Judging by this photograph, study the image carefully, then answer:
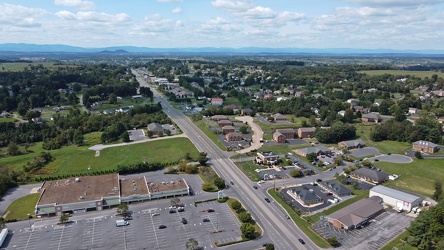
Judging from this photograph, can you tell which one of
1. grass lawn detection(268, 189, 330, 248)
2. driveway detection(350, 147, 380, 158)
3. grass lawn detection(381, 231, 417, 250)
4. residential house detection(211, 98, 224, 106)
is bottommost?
grass lawn detection(268, 189, 330, 248)

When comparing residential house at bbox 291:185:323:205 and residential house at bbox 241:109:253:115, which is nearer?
residential house at bbox 291:185:323:205

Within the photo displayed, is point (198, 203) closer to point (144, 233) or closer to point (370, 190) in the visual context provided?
point (144, 233)

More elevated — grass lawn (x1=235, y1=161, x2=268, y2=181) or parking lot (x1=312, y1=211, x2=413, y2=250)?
grass lawn (x1=235, y1=161, x2=268, y2=181)

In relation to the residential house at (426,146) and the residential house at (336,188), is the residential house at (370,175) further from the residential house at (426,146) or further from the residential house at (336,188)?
the residential house at (426,146)

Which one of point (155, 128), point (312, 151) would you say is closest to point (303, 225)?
point (312, 151)

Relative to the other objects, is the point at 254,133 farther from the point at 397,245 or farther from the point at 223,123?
the point at 397,245

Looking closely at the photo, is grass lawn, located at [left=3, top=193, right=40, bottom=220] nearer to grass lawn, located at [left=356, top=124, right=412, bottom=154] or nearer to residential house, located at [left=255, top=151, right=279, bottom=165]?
residential house, located at [left=255, top=151, right=279, bottom=165]

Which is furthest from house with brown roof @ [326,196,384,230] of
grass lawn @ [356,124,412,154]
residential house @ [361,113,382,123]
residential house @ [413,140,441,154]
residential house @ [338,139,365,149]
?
residential house @ [361,113,382,123]
